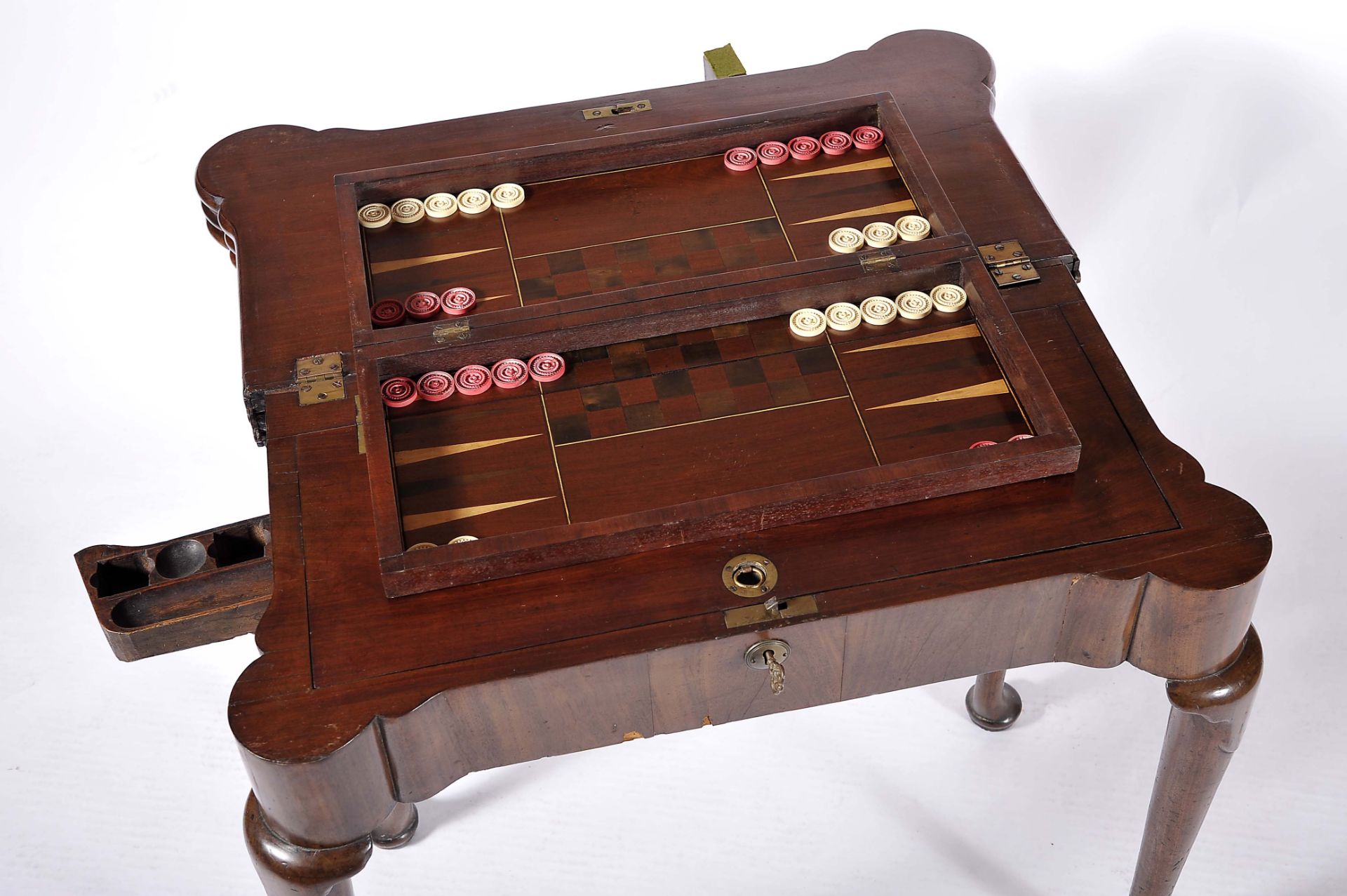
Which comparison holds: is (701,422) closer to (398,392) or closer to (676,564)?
(676,564)

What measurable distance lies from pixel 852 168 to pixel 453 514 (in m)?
1.39

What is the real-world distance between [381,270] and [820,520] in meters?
1.24

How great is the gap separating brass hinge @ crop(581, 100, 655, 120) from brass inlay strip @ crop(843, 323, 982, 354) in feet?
3.42

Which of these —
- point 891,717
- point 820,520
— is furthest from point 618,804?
point 820,520

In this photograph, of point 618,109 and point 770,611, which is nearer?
point 770,611

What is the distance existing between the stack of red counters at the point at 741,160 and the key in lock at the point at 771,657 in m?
1.41

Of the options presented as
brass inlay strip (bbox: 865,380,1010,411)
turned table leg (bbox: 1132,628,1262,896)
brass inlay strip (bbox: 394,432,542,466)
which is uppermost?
brass inlay strip (bbox: 394,432,542,466)

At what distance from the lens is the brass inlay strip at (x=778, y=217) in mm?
3945

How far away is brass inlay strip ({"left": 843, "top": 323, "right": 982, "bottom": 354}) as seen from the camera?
3.71m

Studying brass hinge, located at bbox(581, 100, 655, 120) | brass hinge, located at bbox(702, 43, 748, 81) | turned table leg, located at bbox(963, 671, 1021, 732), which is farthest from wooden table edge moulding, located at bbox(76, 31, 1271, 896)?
turned table leg, located at bbox(963, 671, 1021, 732)

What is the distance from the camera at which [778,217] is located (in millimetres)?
4043

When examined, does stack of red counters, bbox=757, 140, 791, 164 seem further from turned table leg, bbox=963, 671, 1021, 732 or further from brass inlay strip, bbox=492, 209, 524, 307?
turned table leg, bbox=963, 671, 1021, 732

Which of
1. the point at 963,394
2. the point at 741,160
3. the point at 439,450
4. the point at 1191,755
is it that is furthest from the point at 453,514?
the point at 1191,755

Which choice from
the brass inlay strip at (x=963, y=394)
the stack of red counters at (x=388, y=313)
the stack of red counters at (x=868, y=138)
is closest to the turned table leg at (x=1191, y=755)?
the brass inlay strip at (x=963, y=394)
